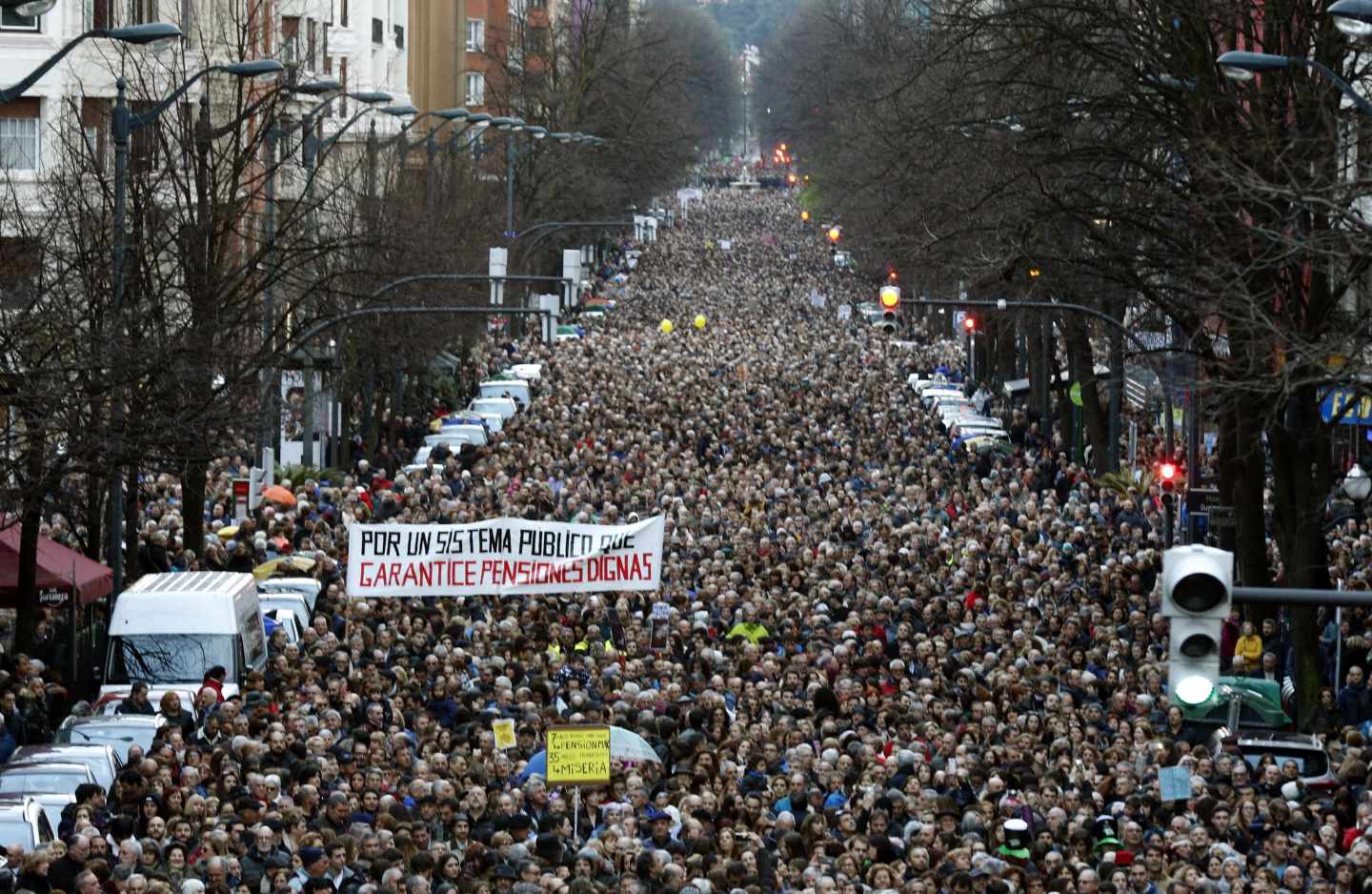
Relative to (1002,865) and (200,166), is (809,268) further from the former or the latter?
(1002,865)

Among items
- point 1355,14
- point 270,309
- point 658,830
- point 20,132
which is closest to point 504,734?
point 658,830

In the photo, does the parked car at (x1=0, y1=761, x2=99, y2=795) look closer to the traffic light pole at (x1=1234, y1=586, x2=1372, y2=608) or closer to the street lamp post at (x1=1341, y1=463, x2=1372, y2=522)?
the traffic light pole at (x1=1234, y1=586, x2=1372, y2=608)

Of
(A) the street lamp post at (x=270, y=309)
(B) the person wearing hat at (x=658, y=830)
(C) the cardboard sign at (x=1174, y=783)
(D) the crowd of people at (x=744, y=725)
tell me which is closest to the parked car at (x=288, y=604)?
(D) the crowd of people at (x=744, y=725)

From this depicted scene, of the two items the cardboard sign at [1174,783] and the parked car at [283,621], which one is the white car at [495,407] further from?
the cardboard sign at [1174,783]

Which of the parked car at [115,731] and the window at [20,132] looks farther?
the window at [20,132]

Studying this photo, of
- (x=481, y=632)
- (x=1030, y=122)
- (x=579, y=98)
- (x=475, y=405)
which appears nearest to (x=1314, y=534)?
(x=1030, y=122)

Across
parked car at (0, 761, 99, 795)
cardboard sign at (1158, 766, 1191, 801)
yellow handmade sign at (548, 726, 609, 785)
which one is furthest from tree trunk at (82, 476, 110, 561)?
cardboard sign at (1158, 766, 1191, 801)
